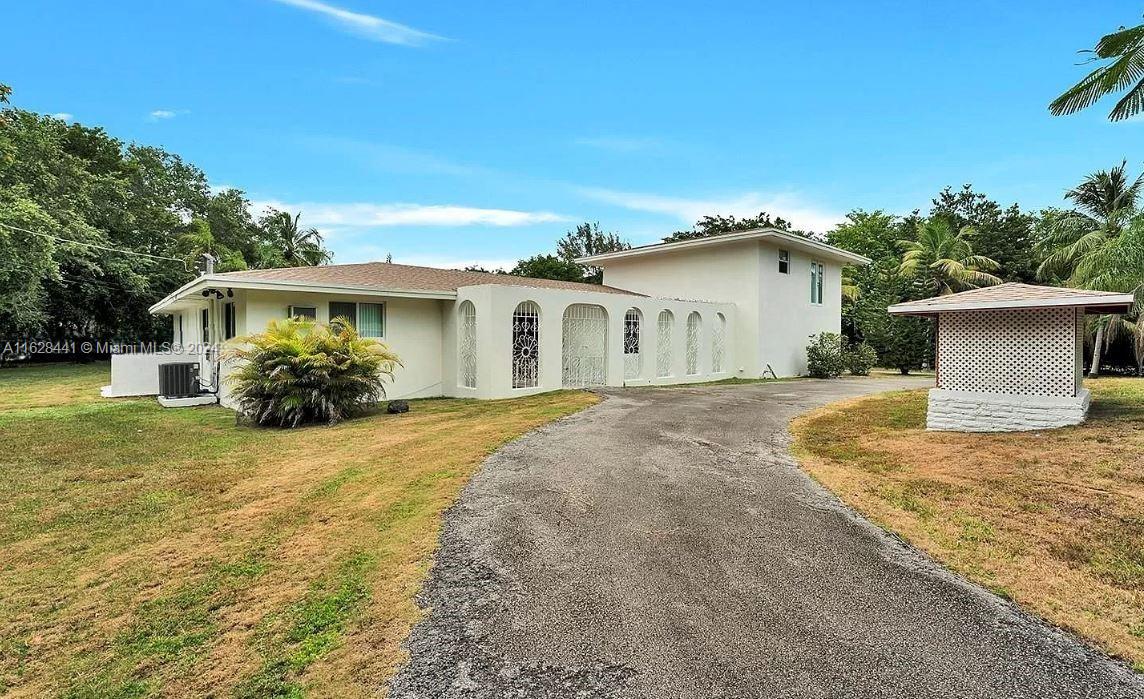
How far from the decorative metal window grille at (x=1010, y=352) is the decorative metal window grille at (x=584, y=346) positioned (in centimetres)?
781

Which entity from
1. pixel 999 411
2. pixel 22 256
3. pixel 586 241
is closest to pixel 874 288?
pixel 999 411

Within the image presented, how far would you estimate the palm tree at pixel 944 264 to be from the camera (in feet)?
80.1

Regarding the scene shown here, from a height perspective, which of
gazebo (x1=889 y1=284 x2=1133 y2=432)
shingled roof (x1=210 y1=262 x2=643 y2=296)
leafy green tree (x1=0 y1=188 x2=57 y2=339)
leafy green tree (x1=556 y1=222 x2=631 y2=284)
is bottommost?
gazebo (x1=889 y1=284 x2=1133 y2=432)

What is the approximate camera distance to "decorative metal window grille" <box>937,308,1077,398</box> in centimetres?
820

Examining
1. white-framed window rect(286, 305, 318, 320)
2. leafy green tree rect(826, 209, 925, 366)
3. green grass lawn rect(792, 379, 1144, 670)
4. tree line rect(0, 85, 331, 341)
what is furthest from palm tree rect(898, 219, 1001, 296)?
tree line rect(0, 85, 331, 341)

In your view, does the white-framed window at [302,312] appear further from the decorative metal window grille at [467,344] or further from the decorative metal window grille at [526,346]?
the decorative metal window grille at [526,346]

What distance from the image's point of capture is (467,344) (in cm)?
1395

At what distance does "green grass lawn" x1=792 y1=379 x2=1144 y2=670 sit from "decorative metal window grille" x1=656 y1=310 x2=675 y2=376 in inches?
285

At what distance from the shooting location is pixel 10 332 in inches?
1080

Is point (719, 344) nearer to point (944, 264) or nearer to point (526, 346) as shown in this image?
point (526, 346)

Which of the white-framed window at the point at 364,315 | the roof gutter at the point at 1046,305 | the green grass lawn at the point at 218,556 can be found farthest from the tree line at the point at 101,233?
the roof gutter at the point at 1046,305

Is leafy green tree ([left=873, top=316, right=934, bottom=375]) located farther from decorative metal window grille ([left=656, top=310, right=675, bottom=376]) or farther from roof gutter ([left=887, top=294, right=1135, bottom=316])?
roof gutter ([left=887, top=294, right=1135, bottom=316])

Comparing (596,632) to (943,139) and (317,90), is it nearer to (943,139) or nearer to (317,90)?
(317,90)

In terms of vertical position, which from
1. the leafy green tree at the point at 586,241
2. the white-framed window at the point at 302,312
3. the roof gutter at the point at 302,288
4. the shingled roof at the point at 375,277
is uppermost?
the leafy green tree at the point at 586,241
